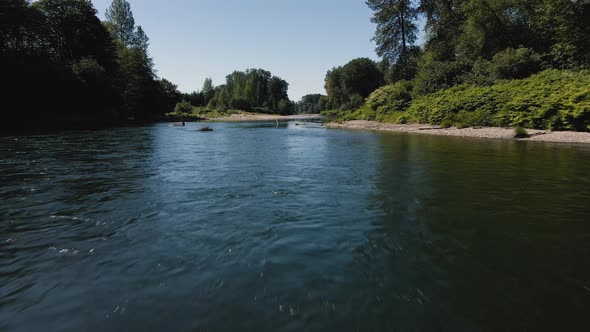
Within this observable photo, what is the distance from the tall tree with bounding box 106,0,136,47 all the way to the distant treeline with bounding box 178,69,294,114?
163 feet

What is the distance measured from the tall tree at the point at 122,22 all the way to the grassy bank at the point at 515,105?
69.9 meters

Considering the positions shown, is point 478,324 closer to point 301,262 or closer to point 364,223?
point 301,262

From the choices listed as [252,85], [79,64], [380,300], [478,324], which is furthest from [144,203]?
[252,85]

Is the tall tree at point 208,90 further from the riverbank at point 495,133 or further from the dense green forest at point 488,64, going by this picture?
the riverbank at point 495,133

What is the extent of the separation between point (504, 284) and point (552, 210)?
5.18m

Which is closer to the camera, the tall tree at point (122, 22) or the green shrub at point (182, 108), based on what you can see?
the tall tree at point (122, 22)

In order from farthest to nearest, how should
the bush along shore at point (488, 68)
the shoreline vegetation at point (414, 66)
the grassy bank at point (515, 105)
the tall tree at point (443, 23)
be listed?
1. the tall tree at point (443, 23)
2. the shoreline vegetation at point (414, 66)
3. the bush along shore at point (488, 68)
4. the grassy bank at point (515, 105)

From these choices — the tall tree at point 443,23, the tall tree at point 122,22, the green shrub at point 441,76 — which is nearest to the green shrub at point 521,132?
the green shrub at point 441,76

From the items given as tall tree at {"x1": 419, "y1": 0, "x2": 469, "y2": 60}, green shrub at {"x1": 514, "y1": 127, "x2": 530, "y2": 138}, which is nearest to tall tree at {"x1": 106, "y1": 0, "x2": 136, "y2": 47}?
tall tree at {"x1": 419, "y1": 0, "x2": 469, "y2": 60}

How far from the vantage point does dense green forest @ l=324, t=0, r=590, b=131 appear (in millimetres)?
26828

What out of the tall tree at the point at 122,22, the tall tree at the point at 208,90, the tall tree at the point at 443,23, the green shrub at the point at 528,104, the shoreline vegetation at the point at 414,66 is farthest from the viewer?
the tall tree at the point at 208,90

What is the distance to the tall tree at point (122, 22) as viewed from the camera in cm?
7625

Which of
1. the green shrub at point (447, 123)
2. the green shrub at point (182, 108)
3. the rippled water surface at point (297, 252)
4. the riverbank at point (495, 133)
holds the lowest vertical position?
the rippled water surface at point (297, 252)

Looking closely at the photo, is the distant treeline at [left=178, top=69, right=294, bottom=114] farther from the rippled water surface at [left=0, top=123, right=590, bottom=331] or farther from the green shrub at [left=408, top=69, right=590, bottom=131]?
the rippled water surface at [left=0, top=123, right=590, bottom=331]
